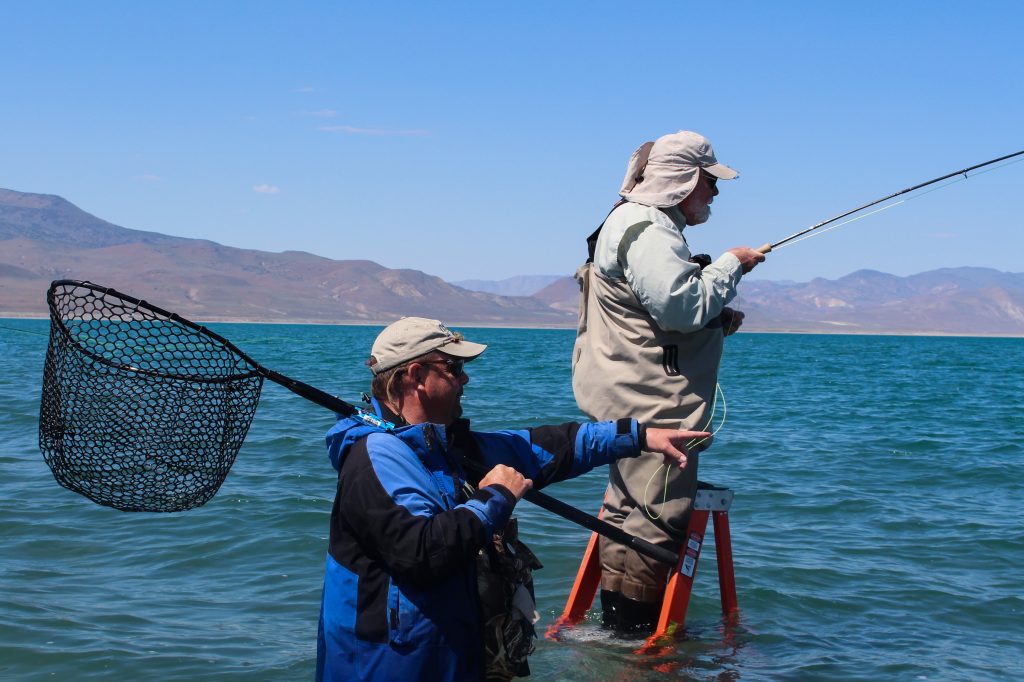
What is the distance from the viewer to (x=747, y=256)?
4.62 metres

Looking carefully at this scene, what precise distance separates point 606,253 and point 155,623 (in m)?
3.52

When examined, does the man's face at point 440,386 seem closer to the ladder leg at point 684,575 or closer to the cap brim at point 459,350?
the cap brim at point 459,350

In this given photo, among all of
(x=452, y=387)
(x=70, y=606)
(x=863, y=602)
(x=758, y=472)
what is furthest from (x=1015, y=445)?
(x=452, y=387)

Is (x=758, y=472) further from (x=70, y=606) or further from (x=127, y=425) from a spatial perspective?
(x=127, y=425)

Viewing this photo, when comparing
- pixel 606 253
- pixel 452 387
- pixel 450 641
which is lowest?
pixel 450 641

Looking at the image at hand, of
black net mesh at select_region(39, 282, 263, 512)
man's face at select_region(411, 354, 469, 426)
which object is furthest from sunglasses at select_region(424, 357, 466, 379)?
black net mesh at select_region(39, 282, 263, 512)

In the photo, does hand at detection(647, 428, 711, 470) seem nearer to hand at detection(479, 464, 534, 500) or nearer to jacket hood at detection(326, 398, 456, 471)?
hand at detection(479, 464, 534, 500)

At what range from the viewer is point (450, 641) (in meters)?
3.03

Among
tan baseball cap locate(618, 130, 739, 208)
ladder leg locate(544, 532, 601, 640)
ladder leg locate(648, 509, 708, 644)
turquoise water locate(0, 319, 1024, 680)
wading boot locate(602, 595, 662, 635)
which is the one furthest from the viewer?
turquoise water locate(0, 319, 1024, 680)

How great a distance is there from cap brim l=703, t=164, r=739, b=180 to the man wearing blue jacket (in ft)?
5.72

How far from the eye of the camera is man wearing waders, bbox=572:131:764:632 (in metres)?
4.38

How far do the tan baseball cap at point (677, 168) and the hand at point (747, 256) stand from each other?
1.03 feet

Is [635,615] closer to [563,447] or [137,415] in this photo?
[563,447]

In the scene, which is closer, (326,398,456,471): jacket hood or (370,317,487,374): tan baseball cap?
(326,398,456,471): jacket hood
